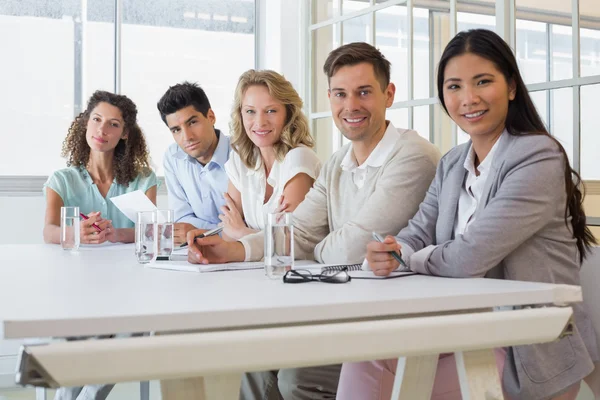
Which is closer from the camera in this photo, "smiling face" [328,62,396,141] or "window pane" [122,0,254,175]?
"smiling face" [328,62,396,141]

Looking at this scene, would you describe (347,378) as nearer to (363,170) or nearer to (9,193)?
(363,170)

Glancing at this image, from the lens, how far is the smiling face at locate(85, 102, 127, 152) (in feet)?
10.1

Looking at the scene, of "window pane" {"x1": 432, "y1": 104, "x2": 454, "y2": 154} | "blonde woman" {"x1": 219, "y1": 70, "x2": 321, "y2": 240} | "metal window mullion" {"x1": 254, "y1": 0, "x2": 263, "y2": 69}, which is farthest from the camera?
"metal window mullion" {"x1": 254, "y1": 0, "x2": 263, "y2": 69}

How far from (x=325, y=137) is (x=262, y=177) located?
131 cm

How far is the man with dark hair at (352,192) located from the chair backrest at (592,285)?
0.47 meters

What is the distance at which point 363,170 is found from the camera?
2088mm

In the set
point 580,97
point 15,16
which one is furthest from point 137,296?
point 15,16

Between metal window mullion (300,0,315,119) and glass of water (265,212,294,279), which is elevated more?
metal window mullion (300,0,315,119)

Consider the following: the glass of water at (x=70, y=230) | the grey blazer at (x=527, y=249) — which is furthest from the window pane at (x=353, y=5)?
the grey blazer at (x=527, y=249)

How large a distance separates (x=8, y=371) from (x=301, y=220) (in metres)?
2.39

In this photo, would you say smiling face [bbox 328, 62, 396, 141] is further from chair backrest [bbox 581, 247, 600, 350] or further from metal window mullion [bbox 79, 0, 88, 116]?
metal window mullion [bbox 79, 0, 88, 116]

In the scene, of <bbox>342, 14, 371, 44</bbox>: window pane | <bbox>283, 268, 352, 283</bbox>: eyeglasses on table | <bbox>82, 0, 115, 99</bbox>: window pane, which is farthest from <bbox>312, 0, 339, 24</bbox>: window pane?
<bbox>283, 268, 352, 283</bbox>: eyeglasses on table

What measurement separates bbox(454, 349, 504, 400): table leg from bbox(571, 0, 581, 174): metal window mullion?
1.32 m

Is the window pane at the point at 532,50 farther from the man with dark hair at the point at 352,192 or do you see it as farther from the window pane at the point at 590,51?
the man with dark hair at the point at 352,192
